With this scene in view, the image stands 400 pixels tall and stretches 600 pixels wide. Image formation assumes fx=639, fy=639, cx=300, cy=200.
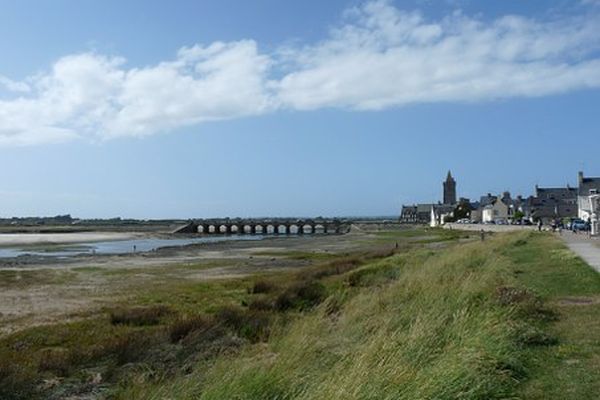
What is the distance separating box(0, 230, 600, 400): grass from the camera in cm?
742

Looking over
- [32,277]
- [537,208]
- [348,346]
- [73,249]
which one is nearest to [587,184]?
[537,208]

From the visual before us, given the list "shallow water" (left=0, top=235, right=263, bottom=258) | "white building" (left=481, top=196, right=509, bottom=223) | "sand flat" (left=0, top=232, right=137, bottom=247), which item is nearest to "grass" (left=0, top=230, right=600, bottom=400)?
"shallow water" (left=0, top=235, right=263, bottom=258)

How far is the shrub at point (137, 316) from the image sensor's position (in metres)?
17.6

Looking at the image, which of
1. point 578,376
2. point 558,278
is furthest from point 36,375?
point 558,278

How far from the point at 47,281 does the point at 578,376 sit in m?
28.5

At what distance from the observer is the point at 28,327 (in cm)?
1778

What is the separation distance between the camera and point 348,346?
10.3m

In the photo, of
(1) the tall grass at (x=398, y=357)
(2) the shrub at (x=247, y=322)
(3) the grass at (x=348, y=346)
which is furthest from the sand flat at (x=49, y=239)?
(1) the tall grass at (x=398, y=357)

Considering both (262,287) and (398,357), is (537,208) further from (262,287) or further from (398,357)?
(398,357)

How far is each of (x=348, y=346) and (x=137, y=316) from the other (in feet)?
31.0

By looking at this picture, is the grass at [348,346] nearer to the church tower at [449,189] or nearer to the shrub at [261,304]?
the shrub at [261,304]

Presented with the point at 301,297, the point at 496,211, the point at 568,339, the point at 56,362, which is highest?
the point at 496,211

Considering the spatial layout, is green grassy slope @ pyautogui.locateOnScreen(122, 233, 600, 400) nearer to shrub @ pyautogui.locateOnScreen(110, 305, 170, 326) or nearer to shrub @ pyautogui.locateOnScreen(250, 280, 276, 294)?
shrub @ pyautogui.locateOnScreen(110, 305, 170, 326)

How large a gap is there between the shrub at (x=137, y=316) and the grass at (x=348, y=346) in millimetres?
52
